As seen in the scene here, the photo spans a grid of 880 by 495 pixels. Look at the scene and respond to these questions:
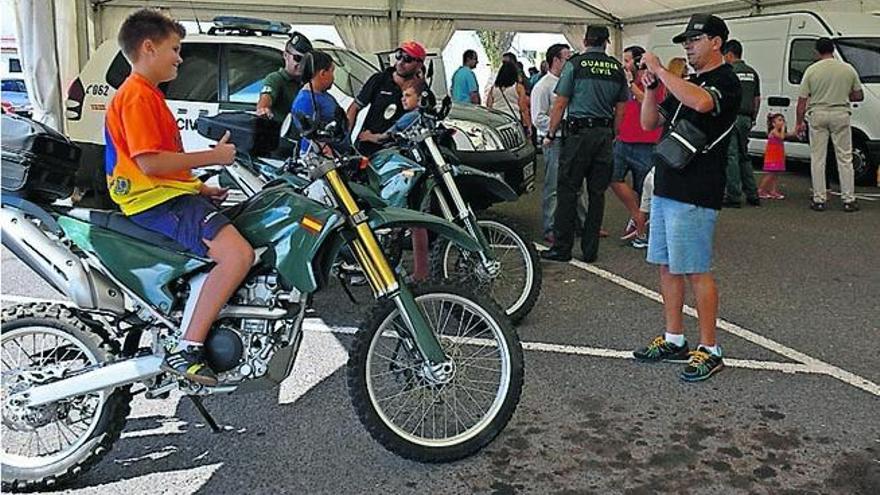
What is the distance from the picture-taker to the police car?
695 cm

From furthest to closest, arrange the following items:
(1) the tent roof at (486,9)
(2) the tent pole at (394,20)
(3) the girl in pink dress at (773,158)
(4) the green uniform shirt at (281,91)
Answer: (2) the tent pole at (394,20)
(1) the tent roof at (486,9)
(3) the girl in pink dress at (773,158)
(4) the green uniform shirt at (281,91)

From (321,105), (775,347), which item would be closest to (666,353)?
(775,347)

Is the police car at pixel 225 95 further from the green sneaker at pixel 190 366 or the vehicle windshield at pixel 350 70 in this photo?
the green sneaker at pixel 190 366

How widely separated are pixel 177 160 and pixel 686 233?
7.69 feet

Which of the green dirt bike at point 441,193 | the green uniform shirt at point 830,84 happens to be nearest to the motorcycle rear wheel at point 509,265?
the green dirt bike at point 441,193

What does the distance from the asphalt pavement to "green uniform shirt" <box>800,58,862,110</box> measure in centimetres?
402

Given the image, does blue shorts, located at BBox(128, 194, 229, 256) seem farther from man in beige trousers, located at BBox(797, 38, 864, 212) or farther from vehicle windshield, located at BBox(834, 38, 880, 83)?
vehicle windshield, located at BBox(834, 38, 880, 83)

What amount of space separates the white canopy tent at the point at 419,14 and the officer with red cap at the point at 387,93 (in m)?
5.70

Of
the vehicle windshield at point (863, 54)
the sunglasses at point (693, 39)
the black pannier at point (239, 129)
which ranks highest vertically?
the vehicle windshield at point (863, 54)

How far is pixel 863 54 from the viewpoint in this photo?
11.0m

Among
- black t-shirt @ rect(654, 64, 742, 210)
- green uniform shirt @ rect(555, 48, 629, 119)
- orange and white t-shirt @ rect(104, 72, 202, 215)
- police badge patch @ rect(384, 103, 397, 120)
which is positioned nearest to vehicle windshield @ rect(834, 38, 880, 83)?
green uniform shirt @ rect(555, 48, 629, 119)

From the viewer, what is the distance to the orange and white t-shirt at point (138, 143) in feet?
9.30

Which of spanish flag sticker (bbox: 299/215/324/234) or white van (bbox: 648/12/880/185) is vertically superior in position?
white van (bbox: 648/12/880/185)

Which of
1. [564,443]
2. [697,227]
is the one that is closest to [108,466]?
[564,443]
